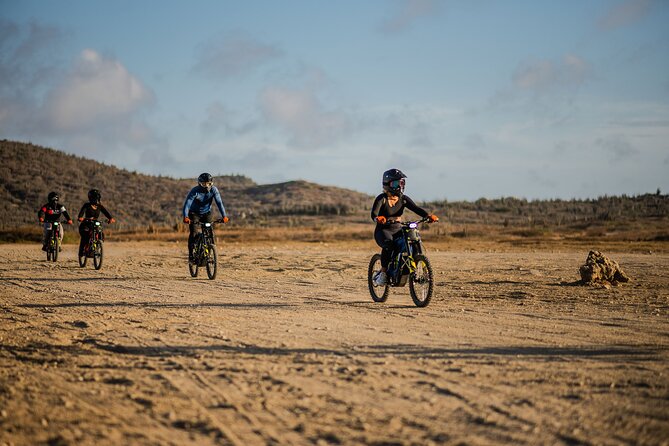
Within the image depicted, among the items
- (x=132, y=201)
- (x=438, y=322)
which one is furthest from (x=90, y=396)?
(x=132, y=201)

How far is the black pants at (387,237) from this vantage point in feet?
43.0

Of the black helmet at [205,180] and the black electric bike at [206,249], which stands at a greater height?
the black helmet at [205,180]

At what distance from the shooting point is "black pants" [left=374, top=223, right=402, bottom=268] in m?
13.1

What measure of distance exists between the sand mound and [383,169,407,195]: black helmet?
6.11 meters

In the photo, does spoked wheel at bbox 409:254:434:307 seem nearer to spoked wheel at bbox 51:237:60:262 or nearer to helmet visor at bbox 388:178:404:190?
helmet visor at bbox 388:178:404:190

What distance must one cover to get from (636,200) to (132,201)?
166 feet

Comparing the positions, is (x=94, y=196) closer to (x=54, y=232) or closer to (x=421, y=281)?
(x=54, y=232)

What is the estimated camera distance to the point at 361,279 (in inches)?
760

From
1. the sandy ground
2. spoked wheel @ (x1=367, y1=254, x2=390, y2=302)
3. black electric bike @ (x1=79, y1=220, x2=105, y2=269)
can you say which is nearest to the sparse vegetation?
black electric bike @ (x1=79, y1=220, x2=105, y2=269)

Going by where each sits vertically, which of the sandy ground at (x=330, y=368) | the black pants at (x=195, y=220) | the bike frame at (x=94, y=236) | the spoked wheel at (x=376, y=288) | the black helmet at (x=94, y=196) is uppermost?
the black helmet at (x=94, y=196)

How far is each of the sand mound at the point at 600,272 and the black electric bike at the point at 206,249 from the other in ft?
28.6

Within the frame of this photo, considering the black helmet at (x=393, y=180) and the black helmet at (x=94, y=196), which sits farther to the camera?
the black helmet at (x=94, y=196)

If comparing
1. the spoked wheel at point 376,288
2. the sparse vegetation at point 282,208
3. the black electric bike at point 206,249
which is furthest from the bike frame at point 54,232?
the sparse vegetation at point 282,208

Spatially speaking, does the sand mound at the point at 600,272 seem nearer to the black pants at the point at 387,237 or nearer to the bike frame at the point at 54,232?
the black pants at the point at 387,237
